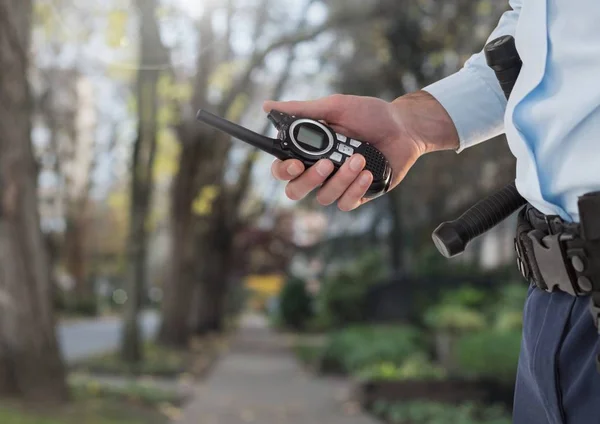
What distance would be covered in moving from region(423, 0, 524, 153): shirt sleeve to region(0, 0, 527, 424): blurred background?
3.41 m

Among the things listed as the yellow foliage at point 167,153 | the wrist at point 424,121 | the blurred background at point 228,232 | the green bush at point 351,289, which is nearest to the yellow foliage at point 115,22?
the blurred background at point 228,232

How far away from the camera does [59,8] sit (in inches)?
639

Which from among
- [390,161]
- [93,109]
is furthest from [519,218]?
[93,109]

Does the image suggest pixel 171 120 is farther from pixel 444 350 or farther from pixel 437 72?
pixel 444 350

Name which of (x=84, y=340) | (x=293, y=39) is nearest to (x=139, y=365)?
(x=293, y=39)

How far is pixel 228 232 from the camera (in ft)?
97.8

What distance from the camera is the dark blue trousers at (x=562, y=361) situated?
164cm

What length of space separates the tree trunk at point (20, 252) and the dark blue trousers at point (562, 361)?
7911 millimetres

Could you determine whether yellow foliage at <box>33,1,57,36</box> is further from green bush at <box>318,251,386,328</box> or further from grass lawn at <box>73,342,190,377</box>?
green bush at <box>318,251,386,328</box>

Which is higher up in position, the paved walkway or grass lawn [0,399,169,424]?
grass lawn [0,399,169,424]

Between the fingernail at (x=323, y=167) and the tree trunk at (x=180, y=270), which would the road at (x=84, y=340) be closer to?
the tree trunk at (x=180, y=270)

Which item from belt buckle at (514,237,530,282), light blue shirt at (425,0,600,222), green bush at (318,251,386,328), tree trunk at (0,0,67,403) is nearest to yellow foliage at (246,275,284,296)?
green bush at (318,251,386,328)

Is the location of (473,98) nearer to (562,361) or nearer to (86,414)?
(562,361)

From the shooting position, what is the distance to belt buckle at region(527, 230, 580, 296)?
1.65 meters
